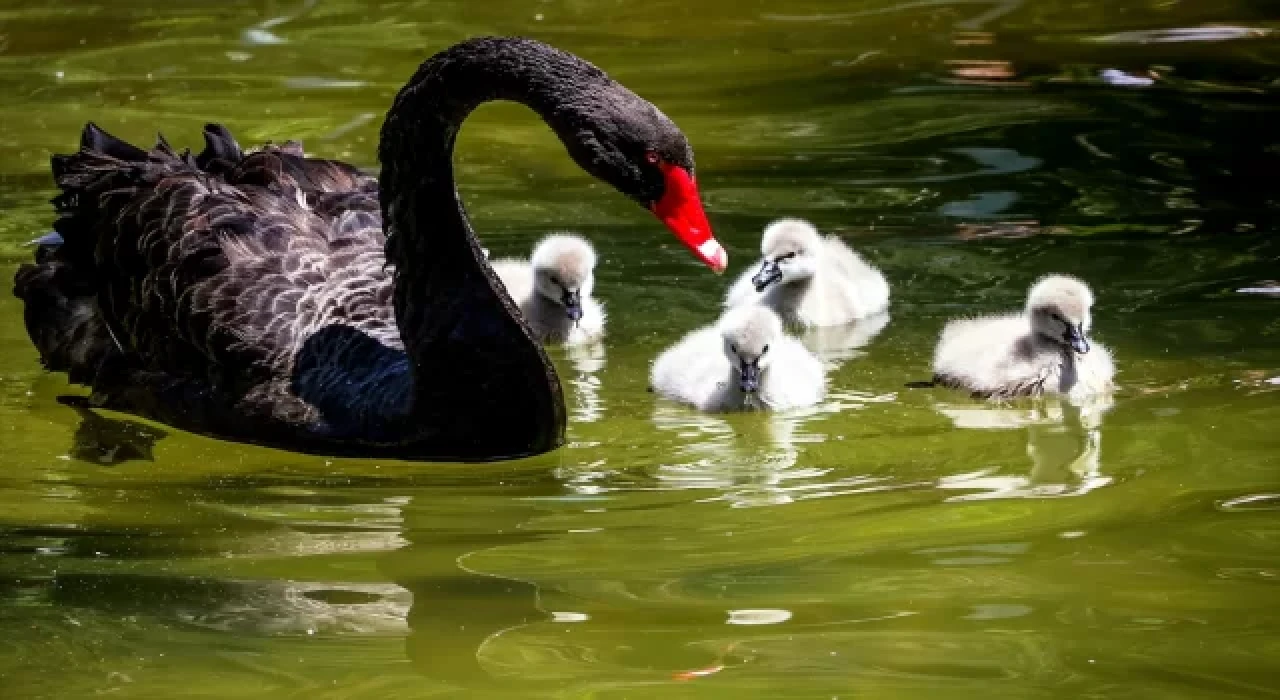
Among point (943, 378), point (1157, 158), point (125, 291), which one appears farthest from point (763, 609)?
point (1157, 158)

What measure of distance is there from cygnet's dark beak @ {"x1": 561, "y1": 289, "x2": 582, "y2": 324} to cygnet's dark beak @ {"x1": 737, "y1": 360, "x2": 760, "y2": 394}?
0.86 m

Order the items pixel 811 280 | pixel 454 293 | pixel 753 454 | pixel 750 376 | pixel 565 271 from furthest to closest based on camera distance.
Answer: pixel 811 280 < pixel 565 271 < pixel 750 376 < pixel 454 293 < pixel 753 454

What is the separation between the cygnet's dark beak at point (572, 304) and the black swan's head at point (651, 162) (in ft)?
5.51

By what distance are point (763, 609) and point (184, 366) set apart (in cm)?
230

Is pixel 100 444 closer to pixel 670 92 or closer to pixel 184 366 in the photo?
pixel 184 366

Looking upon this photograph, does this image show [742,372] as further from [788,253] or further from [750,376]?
[788,253]

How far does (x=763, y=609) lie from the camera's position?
12.6ft

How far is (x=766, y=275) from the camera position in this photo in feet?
21.4

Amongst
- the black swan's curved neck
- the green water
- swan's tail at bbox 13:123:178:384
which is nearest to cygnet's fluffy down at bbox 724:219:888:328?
the green water

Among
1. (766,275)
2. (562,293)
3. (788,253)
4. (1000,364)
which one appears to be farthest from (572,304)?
(1000,364)

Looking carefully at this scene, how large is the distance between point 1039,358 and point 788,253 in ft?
3.60

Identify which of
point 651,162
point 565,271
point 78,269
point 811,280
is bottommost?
point 811,280

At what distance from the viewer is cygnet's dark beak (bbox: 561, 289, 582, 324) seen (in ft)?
21.0

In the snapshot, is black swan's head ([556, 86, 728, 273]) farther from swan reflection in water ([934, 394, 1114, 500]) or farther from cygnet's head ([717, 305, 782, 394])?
cygnet's head ([717, 305, 782, 394])
